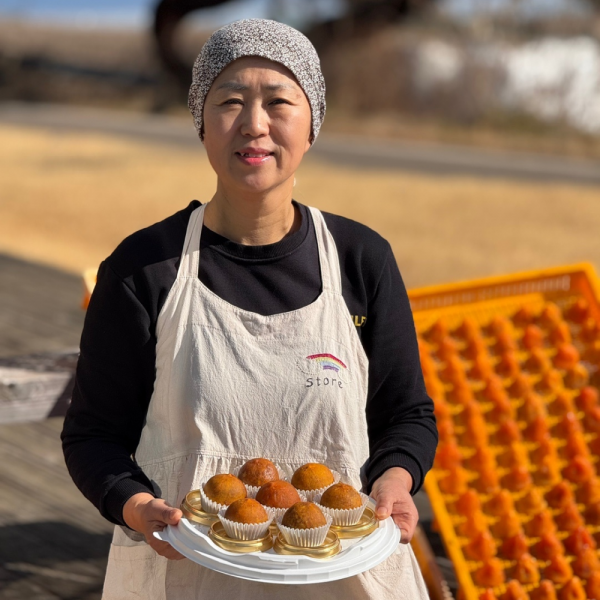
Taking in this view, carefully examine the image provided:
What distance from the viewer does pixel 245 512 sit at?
1700mm

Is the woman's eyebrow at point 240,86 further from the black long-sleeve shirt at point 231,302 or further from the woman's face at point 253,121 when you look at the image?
the black long-sleeve shirt at point 231,302

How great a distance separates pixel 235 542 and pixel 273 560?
8 centimetres

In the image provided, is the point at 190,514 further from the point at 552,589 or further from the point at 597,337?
the point at 597,337

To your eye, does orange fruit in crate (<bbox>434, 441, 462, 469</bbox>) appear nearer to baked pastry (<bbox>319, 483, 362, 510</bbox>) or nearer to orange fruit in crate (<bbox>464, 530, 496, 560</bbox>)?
orange fruit in crate (<bbox>464, 530, 496, 560</bbox>)

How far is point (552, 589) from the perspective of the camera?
8.93 ft

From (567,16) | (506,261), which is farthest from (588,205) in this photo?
(567,16)

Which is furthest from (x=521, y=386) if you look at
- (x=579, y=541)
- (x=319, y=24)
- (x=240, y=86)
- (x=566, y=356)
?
(x=319, y=24)

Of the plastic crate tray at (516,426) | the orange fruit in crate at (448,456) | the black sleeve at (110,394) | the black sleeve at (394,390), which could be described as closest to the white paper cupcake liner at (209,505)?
→ the black sleeve at (110,394)

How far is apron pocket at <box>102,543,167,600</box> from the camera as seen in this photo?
6.18 ft

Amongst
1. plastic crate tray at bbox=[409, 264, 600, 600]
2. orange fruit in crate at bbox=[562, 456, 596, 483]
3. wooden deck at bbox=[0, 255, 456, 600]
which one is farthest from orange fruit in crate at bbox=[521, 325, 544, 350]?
wooden deck at bbox=[0, 255, 456, 600]

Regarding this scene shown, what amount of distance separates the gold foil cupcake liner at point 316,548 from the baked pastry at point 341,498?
0.19 ft

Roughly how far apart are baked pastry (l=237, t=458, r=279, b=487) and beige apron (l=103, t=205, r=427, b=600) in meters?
0.04

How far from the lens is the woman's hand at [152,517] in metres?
1.71

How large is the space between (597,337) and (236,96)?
1.85 m
